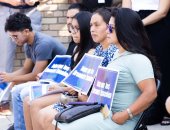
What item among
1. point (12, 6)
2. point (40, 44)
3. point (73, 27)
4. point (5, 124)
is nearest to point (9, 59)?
point (12, 6)

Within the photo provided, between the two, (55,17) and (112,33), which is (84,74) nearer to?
(112,33)

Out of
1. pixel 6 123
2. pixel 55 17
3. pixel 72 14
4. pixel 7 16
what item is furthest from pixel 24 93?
pixel 55 17

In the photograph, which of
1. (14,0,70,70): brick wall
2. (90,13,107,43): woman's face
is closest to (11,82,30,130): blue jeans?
(90,13,107,43): woman's face

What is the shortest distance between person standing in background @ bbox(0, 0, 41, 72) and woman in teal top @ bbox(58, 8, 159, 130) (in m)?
2.93

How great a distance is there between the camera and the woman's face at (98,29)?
4.01 m

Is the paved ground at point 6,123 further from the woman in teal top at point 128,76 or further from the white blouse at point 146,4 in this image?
the woman in teal top at point 128,76

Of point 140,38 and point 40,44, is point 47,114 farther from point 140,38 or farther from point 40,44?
point 40,44

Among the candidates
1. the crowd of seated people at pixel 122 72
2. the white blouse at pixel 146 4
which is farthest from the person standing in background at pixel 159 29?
the crowd of seated people at pixel 122 72

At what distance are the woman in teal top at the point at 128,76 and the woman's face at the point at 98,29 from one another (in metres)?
0.47

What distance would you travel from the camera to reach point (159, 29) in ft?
15.2

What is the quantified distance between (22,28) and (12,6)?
1.14 m

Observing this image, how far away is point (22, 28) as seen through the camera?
5.20 meters

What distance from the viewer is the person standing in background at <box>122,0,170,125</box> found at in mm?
4461

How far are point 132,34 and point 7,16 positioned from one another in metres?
3.27
